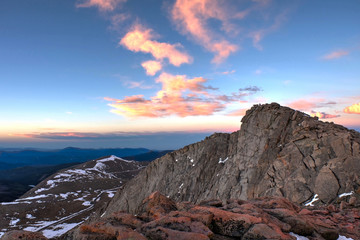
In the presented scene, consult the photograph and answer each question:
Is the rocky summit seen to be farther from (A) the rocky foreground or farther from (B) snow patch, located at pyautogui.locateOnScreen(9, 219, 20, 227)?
(B) snow patch, located at pyautogui.locateOnScreen(9, 219, 20, 227)

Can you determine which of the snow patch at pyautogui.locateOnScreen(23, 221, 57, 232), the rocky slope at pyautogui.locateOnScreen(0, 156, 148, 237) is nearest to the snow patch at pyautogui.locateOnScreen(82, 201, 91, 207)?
the rocky slope at pyautogui.locateOnScreen(0, 156, 148, 237)

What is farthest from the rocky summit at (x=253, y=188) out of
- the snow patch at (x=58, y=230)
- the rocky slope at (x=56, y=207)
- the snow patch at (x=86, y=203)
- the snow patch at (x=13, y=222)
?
the snow patch at (x=86, y=203)

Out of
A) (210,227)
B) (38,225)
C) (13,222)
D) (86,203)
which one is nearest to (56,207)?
(86,203)

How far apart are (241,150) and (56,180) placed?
175m

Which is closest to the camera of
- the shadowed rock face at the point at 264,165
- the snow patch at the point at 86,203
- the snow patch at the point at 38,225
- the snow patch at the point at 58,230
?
the shadowed rock face at the point at 264,165

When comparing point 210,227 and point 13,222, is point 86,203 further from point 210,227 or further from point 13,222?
point 210,227

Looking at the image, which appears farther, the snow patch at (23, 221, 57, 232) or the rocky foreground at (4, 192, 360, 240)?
the snow patch at (23, 221, 57, 232)

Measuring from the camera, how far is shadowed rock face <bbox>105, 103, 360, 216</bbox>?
95.5 feet

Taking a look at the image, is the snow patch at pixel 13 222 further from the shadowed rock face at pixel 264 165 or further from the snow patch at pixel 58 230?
the shadowed rock face at pixel 264 165

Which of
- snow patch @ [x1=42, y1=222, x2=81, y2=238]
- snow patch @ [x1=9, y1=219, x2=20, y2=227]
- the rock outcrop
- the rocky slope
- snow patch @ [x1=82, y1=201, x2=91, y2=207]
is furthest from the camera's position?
snow patch @ [x1=82, y1=201, x2=91, y2=207]

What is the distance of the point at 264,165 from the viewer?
42844 millimetres

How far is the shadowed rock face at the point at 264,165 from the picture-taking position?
2909 centimetres

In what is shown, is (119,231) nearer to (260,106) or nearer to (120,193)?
(260,106)

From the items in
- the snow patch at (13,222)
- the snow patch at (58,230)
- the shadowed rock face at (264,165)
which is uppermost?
the shadowed rock face at (264,165)
